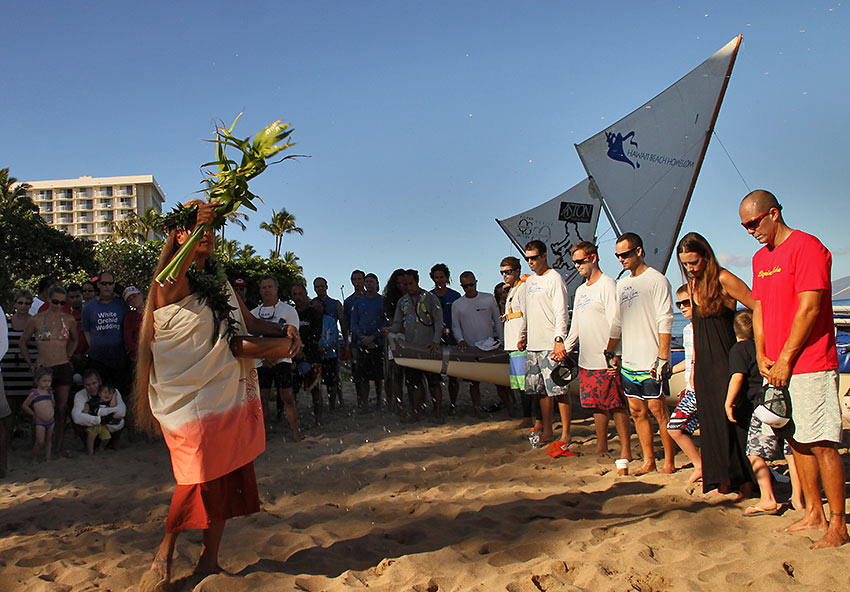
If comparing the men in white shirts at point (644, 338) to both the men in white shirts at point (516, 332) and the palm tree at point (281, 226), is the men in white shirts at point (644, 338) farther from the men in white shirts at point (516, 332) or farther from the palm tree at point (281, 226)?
the palm tree at point (281, 226)

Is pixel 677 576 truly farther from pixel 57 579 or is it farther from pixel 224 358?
pixel 57 579

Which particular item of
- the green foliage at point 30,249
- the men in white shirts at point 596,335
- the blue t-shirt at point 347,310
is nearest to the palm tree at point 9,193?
the green foliage at point 30,249

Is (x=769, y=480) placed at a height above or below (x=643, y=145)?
below

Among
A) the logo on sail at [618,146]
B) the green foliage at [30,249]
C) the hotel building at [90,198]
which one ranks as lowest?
the logo on sail at [618,146]

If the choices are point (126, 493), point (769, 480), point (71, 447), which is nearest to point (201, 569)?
point (126, 493)

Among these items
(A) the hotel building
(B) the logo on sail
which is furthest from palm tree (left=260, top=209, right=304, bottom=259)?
(A) the hotel building

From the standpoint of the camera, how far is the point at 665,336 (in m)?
4.38

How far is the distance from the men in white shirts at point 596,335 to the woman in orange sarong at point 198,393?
9.46 ft

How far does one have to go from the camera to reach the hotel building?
132m

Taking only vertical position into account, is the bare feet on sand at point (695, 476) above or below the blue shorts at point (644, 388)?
below

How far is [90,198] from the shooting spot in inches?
5246

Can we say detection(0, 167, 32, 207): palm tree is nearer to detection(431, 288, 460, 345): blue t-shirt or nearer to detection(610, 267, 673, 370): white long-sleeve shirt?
detection(431, 288, 460, 345): blue t-shirt

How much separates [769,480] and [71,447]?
6363 millimetres

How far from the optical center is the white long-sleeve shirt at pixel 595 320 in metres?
4.94
